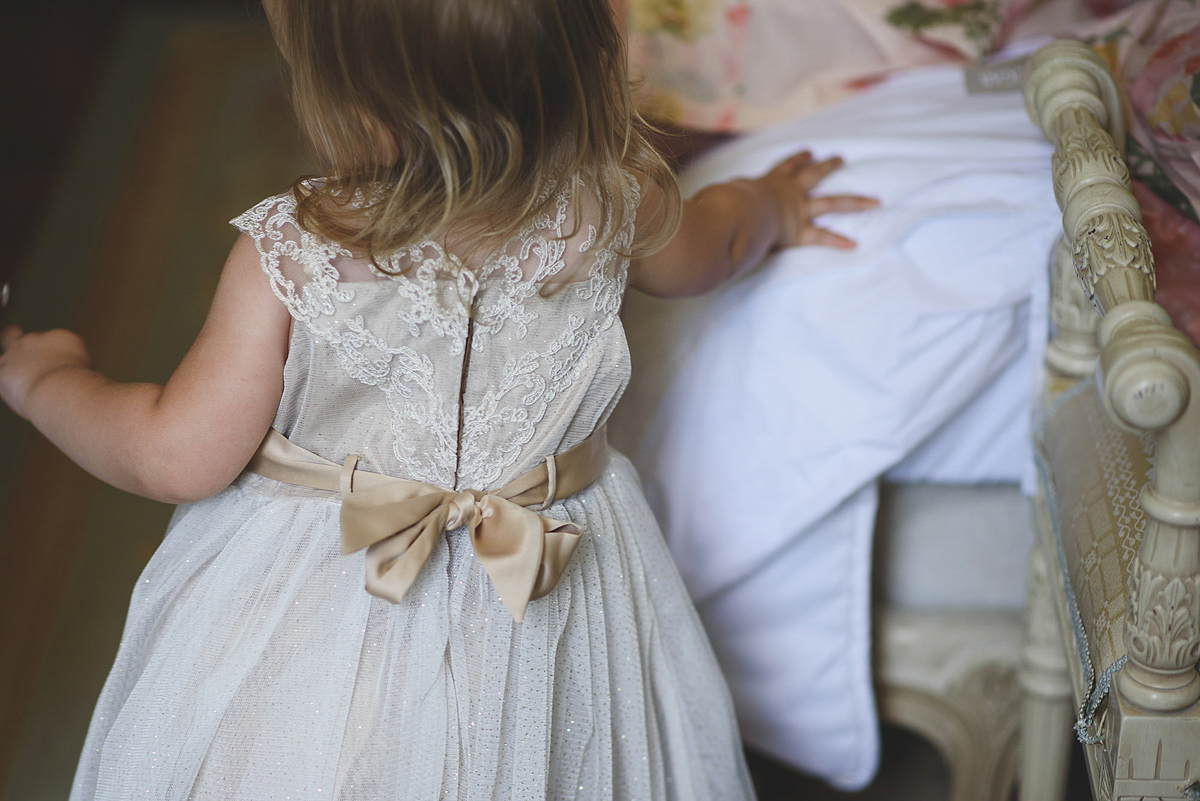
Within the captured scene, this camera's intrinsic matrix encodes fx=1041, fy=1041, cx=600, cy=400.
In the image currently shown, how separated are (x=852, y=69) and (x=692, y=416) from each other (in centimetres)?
45

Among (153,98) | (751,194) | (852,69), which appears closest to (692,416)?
(751,194)

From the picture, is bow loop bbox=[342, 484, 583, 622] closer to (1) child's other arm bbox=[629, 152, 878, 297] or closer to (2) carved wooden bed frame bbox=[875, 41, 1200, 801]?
(1) child's other arm bbox=[629, 152, 878, 297]

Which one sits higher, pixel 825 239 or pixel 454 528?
pixel 825 239

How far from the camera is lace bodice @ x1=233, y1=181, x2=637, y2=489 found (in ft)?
2.04

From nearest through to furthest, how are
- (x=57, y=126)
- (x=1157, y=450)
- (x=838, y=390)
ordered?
(x=1157, y=450) → (x=838, y=390) → (x=57, y=126)

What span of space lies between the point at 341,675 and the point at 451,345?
0.23 meters

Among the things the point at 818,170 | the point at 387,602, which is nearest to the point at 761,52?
the point at 818,170

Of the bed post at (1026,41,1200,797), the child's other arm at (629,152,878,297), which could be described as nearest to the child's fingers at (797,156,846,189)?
the child's other arm at (629,152,878,297)

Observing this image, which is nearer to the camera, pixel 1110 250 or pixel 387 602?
pixel 1110 250

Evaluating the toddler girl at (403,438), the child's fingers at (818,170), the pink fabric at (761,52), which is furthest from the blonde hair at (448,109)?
the pink fabric at (761,52)

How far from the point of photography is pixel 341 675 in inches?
26.5

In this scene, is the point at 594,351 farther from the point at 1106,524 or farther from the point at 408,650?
the point at 1106,524

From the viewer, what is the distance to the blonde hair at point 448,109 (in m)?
0.57

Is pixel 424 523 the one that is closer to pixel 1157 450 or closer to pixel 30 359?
pixel 30 359
